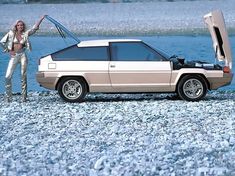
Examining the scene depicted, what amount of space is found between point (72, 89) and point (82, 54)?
2.13 feet

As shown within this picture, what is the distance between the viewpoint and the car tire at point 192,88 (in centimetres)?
1364

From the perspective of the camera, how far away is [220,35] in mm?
14562

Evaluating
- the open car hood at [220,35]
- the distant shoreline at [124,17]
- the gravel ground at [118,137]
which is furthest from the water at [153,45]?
the gravel ground at [118,137]

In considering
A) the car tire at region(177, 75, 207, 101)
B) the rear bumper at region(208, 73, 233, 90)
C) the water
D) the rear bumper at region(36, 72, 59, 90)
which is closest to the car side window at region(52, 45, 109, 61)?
the rear bumper at region(36, 72, 59, 90)

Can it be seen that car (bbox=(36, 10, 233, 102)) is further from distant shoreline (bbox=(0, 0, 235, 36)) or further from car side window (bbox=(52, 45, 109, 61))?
distant shoreline (bbox=(0, 0, 235, 36))

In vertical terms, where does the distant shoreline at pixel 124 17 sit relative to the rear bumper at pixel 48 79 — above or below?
above

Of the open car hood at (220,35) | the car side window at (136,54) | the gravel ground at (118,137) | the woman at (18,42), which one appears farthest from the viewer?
the open car hood at (220,35)

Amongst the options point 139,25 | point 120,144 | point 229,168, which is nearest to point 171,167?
point 229,168

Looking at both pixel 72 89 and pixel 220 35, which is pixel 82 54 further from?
pixel 220 35

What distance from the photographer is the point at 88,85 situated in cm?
1366

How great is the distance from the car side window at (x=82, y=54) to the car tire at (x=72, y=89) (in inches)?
15.1

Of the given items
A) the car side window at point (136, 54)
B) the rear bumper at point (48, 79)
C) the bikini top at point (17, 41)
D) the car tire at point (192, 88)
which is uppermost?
the bikini top at point (17, 41)

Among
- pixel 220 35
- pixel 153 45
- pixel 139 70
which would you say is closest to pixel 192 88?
pixel 139 70

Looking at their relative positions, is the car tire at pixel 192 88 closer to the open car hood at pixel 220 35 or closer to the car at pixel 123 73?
the car at pixel 123 73
